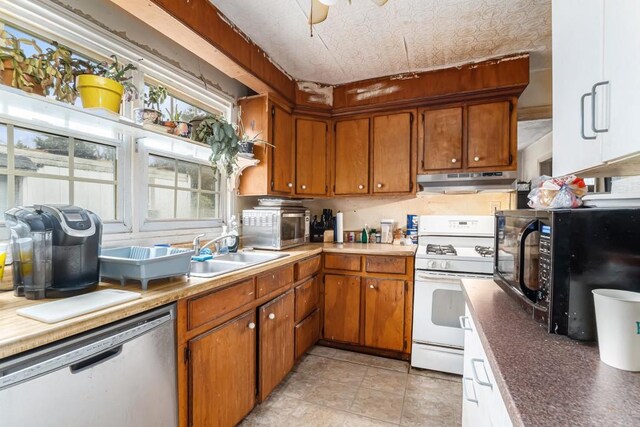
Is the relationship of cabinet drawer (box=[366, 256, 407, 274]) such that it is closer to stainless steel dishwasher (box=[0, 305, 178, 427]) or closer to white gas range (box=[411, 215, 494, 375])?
white gas range (box=[411, 215, 494, 375])

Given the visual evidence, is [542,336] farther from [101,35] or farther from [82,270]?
[101,35]

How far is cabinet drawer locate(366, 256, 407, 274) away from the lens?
2398 millimetres

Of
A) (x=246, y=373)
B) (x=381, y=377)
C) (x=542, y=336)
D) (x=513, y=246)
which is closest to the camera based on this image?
(x=542, y=336)

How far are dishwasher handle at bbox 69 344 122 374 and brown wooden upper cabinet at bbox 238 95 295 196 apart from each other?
1.65 m

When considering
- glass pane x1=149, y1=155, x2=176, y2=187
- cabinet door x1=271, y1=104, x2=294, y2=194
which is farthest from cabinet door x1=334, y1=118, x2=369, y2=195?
glass pane x1=149, y1=155, x2=176, y2=187

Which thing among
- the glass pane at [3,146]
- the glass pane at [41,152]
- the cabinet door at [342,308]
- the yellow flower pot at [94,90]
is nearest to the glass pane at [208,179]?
the glass pane at [41,152]

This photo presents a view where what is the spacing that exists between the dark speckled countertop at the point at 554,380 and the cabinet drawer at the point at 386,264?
148cm

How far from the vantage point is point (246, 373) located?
1.64 metres

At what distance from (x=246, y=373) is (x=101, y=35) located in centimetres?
197

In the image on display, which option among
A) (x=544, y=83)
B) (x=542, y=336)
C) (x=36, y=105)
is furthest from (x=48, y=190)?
(x=544, y=83)

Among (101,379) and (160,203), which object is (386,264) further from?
(101,379)

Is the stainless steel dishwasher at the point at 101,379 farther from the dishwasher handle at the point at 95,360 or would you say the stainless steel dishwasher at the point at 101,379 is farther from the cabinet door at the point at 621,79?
the cabinet door at the point at 621,79

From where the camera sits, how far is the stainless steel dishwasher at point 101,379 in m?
0.76

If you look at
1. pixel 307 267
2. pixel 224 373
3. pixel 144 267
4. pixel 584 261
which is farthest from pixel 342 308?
pixel 584 261
